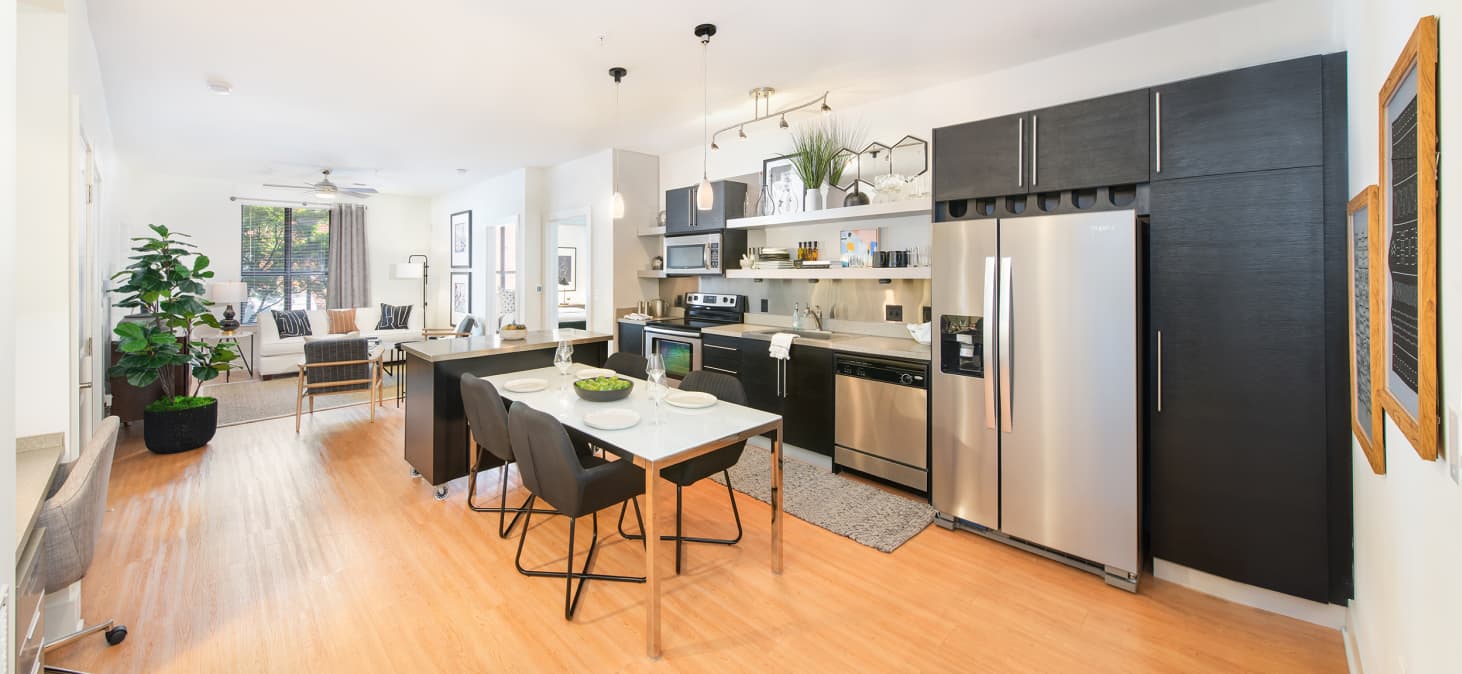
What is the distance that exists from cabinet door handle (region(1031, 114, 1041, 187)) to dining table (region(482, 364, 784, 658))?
1704mm

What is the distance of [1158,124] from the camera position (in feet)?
8.25

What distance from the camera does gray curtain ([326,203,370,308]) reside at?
859 cm

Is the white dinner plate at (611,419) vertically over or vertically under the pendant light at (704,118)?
under

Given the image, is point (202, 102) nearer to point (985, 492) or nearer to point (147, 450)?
point (147, 450)

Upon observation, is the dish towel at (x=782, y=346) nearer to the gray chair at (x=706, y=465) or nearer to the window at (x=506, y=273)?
the gray chair at (x=706, y=465)

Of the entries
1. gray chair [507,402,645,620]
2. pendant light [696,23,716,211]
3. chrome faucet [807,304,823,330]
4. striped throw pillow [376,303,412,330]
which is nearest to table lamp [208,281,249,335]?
striped throw pillow [376,303,412,330]

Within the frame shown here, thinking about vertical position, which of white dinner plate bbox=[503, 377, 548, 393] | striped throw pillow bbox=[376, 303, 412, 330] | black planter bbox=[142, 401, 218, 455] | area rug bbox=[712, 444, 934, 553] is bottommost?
area rug bbox=[712, 444, 934, 553]

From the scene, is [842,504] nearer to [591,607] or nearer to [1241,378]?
[591,607]

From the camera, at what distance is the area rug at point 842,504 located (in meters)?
3.08

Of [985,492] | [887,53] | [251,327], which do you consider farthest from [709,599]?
[251,327]

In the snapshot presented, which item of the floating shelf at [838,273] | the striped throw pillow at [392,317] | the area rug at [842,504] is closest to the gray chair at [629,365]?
the area rug at [842,504]

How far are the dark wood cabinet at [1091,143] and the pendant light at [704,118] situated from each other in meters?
1.67

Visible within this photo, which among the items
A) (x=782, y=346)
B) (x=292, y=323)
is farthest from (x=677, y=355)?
(x=292, y=323)

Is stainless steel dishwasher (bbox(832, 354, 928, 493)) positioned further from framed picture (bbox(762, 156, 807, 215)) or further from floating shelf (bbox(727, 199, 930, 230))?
framed picture (bbox(762, 156, 807, 215))
